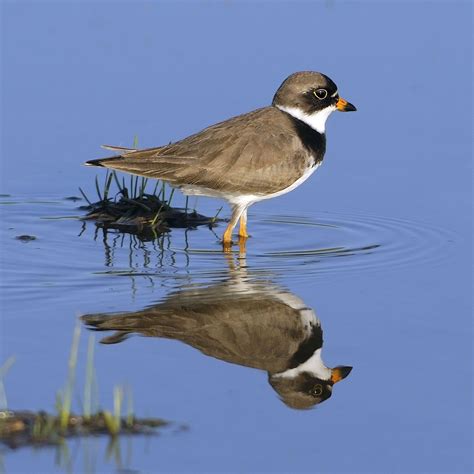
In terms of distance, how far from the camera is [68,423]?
20.3ft

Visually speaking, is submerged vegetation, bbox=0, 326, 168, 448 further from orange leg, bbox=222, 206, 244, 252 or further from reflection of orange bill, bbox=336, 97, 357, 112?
reflection of orange bill, bbox=336, 97, 357, 112

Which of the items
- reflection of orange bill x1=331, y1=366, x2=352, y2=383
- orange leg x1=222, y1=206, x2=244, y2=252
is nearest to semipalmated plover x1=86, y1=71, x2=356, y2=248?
orange leg x1=222, y1=206, x2=244, y2=252

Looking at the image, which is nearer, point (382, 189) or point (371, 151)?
point (382, 189)

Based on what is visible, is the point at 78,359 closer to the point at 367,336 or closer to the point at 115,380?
the point at 115,380

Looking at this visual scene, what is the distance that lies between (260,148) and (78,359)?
11.5ft

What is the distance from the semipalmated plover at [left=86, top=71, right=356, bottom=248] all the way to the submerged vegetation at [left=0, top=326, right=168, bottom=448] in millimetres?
3895

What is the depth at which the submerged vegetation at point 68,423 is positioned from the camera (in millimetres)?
6055

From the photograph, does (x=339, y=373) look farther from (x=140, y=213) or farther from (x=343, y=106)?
(x=343, y=106)

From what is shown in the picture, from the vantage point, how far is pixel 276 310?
329 inches

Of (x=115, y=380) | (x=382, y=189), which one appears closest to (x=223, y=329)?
(x=115, y=380)

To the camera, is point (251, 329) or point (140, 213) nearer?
point (251, 329)

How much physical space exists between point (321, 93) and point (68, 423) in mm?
→ 5404

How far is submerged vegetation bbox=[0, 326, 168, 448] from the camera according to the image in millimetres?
6055

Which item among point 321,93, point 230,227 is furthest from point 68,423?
point 321,93
